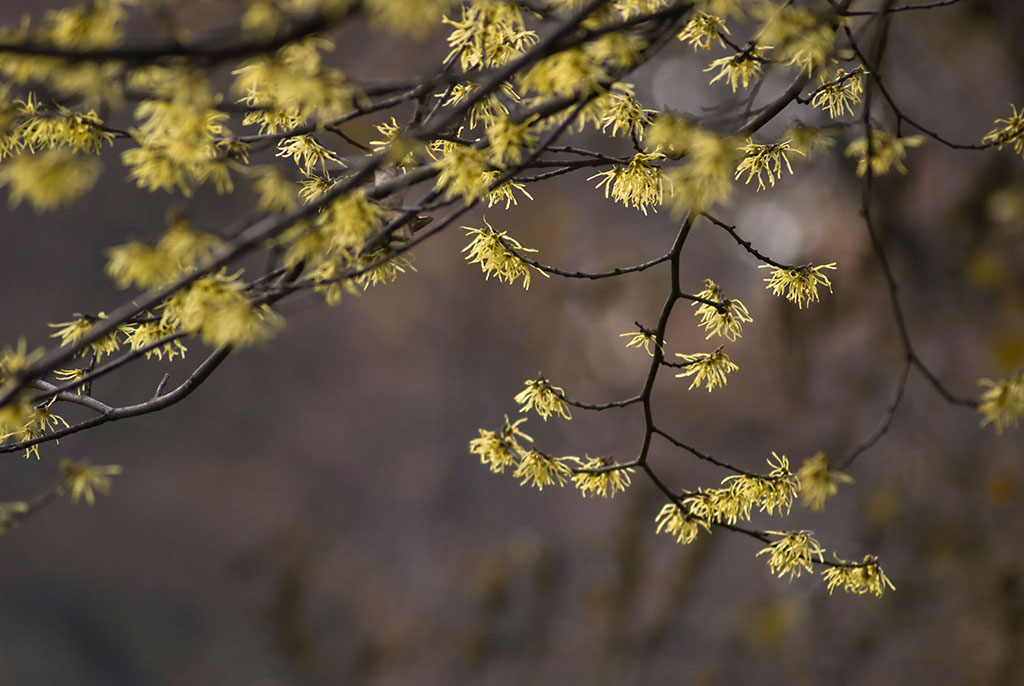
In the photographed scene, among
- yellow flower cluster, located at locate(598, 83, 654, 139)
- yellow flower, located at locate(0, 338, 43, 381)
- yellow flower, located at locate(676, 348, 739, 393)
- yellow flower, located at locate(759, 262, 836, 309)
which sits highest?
yellow flower cluster, located at locate(598, 83, 654, 139)

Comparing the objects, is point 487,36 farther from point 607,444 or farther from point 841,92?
point 607,444

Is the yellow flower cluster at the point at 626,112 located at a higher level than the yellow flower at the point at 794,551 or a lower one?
higher

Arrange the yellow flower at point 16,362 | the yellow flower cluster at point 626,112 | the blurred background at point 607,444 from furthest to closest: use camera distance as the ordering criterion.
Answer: the blurred background at point 607,444, the yellow flower cluster at point 626,112, the yellow flower at point 16,362

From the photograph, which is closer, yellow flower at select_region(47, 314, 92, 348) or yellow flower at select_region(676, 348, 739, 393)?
yellow flower at select_region(47, 314, 92, 348)

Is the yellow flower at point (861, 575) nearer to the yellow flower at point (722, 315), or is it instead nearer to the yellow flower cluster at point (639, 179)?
the yellow flower at point (722, 315)

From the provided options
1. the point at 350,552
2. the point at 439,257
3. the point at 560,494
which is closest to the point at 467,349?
the point at 439,257

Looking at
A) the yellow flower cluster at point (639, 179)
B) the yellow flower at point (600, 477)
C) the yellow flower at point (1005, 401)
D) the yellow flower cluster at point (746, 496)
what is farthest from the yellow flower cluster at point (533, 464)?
the yellow flower at point (1005, 401)

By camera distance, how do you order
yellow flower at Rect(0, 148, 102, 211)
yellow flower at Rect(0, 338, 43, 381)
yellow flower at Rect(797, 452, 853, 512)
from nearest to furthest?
yellow flower at Rect(0, 148, 102, 211) → yellow flower at Rect(0, 338, 43, 381) → yellow flower at Rect(797, 452, 853, 512)

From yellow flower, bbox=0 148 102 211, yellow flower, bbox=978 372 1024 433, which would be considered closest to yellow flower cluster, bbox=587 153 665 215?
yellow flower, bbox=978 372 1024 433

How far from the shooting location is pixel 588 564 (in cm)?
435

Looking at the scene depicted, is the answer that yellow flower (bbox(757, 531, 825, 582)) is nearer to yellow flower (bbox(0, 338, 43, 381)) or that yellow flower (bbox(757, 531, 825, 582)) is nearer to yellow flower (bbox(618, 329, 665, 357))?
yellow flower (bbox(618, 329, 665, 357))

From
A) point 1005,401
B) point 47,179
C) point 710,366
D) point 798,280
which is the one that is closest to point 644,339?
point 710,366

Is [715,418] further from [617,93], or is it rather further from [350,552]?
[617,93]

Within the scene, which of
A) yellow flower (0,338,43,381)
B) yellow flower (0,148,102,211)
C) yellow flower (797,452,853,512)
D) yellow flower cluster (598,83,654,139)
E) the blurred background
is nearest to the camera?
yellow flower (0,148,102,211)
